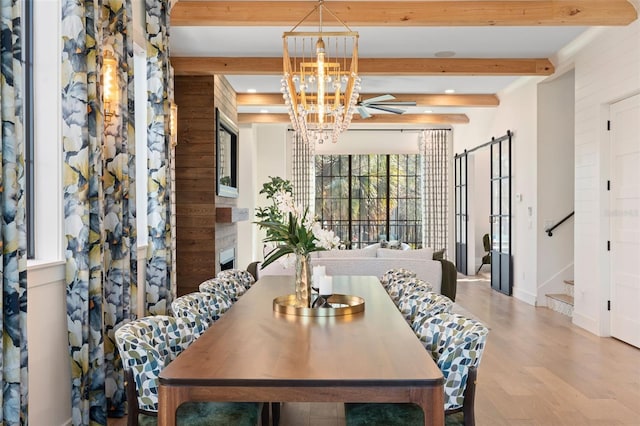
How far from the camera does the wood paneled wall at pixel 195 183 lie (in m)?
6.71

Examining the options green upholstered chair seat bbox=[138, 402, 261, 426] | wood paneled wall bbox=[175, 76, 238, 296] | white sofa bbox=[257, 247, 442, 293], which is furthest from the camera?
wood paneled wall bbox=[175, 76, 238, 296]

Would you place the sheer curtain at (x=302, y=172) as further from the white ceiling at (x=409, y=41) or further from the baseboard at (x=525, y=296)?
the white ceiling at (x=409, y=41)

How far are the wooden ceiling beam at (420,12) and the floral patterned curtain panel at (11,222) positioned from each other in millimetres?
2626

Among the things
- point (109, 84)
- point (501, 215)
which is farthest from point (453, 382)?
point (501, 215)

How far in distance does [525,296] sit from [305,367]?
6478 mm

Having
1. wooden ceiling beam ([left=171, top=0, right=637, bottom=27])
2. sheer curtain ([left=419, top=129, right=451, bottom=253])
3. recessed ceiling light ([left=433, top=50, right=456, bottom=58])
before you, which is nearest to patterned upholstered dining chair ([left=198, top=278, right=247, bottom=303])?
wooden ceiling beam ([left=171, top=0, right=637, bottom=27])

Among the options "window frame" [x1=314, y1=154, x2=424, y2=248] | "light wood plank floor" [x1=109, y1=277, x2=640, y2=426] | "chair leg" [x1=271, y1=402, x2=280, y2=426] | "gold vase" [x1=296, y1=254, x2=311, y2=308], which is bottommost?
"light wood plank floor" [x1=109, y1=277, x2=640, y2=426]

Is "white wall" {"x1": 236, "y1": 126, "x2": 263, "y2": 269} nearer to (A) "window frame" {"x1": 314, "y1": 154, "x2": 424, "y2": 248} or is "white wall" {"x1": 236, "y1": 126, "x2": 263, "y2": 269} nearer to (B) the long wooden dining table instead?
(A) "window frame" {"x1": 314, "y1": 154, "x2": 424, "y2": 248}

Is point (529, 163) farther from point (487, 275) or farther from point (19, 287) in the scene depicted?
point (19, 287)

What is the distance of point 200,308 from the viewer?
301 cm

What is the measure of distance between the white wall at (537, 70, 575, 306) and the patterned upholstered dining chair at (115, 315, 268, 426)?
19.2ft

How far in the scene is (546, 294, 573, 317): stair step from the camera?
6664mm

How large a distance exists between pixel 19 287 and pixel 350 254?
433 cm

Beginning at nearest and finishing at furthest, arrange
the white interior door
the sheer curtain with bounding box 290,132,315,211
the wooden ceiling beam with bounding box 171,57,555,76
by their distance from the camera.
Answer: the white interior door, the wooden ceiling beam with bounding box 171,57,555,76, the sheer curtain with bounding box 290,132,315,211
